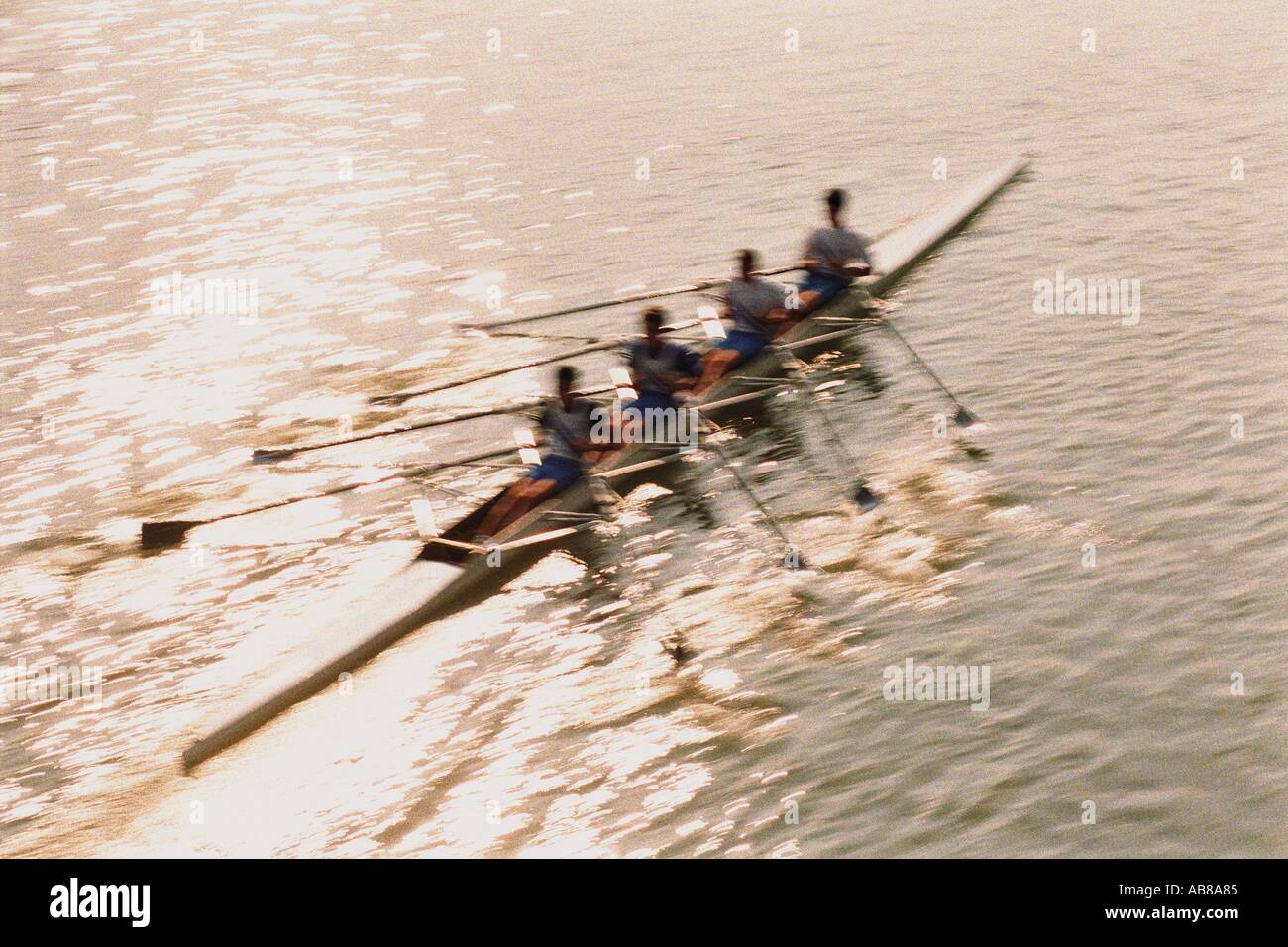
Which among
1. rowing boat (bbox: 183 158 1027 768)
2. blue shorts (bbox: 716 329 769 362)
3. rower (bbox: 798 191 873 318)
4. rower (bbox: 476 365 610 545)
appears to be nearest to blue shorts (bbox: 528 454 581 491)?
rower (bbox: 476 365 610 545)

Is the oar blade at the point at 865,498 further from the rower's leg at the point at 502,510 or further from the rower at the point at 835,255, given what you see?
the rower at the point at 835,255

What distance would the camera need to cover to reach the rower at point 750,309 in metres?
20.1

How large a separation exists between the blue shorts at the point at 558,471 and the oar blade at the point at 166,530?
4.26 m

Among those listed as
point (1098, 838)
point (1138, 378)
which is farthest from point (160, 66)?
point (1098, 838)

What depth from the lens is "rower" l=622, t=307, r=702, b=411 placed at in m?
18.5

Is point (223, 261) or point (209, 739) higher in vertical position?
point (223, 261)

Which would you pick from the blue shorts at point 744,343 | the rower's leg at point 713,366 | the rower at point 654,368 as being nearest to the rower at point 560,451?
the rower at point 654,368

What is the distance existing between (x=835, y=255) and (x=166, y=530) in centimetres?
1097

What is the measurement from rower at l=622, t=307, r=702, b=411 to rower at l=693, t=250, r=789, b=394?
1.45 m

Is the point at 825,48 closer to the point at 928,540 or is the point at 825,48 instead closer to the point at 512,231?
the point at 512,231

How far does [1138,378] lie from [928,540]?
6218 millimetres

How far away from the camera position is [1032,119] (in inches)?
1372

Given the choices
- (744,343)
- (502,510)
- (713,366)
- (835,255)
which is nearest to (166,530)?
(502,510)

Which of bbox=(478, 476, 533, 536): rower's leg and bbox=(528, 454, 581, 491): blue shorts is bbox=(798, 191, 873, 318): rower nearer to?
bbox=(528, 454, 581, 491): blue shorts
